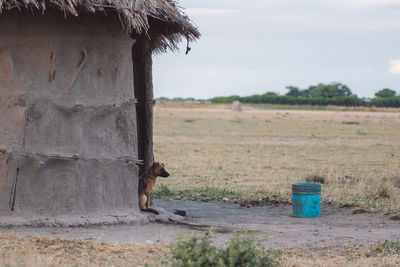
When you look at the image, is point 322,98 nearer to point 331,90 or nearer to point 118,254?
point 331,90

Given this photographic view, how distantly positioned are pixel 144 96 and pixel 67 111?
1955 millimetres

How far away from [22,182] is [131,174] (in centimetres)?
156

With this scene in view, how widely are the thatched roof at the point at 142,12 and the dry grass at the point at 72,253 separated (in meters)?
2.61

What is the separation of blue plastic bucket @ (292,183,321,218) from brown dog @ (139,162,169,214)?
190cm

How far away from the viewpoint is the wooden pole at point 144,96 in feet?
34.1

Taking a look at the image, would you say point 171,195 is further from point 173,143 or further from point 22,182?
point 173,143

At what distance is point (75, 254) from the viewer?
22.8 ft

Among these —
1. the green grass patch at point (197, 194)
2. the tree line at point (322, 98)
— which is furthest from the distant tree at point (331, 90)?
the green grass patch at point (197, 194)

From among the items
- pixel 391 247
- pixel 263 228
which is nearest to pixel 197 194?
pixel 263 228

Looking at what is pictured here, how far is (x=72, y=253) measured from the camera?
6984 mm

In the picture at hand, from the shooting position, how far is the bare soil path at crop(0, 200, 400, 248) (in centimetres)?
798

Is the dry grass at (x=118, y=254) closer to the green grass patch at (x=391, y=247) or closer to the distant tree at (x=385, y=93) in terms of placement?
the green grass patch at (x=391, y=247)

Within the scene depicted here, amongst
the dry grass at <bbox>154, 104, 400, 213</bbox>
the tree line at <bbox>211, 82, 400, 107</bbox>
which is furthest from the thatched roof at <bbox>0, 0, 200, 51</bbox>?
the tree line at <bbox>211, 82, 400, 107</bbox>

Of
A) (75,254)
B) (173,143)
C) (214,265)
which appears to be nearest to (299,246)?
(214,265)
